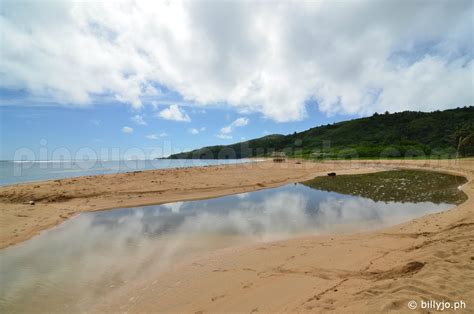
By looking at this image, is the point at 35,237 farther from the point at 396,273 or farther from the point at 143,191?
the point at 396,273

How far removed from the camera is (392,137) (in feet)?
275

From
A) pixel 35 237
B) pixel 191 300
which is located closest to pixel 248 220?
pixel 191 300

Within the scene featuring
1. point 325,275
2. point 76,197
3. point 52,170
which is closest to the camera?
point 325,275

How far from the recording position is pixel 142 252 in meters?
7.31

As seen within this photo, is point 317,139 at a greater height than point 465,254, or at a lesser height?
greater

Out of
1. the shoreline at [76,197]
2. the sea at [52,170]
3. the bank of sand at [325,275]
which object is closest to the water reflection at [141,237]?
the bank of sand at [325,275]

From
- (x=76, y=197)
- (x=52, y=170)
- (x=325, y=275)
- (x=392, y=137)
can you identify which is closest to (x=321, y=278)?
(x=325, y=275)

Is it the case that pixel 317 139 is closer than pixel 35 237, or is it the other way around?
pixel 35 237

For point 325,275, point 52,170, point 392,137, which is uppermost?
point 392,137

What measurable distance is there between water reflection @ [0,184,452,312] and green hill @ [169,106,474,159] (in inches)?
1378

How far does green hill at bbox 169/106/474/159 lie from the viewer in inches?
2398

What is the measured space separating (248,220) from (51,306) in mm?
7149

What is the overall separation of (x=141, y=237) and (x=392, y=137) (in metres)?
93.9

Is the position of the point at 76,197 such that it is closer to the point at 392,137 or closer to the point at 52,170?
the point at 52,170
